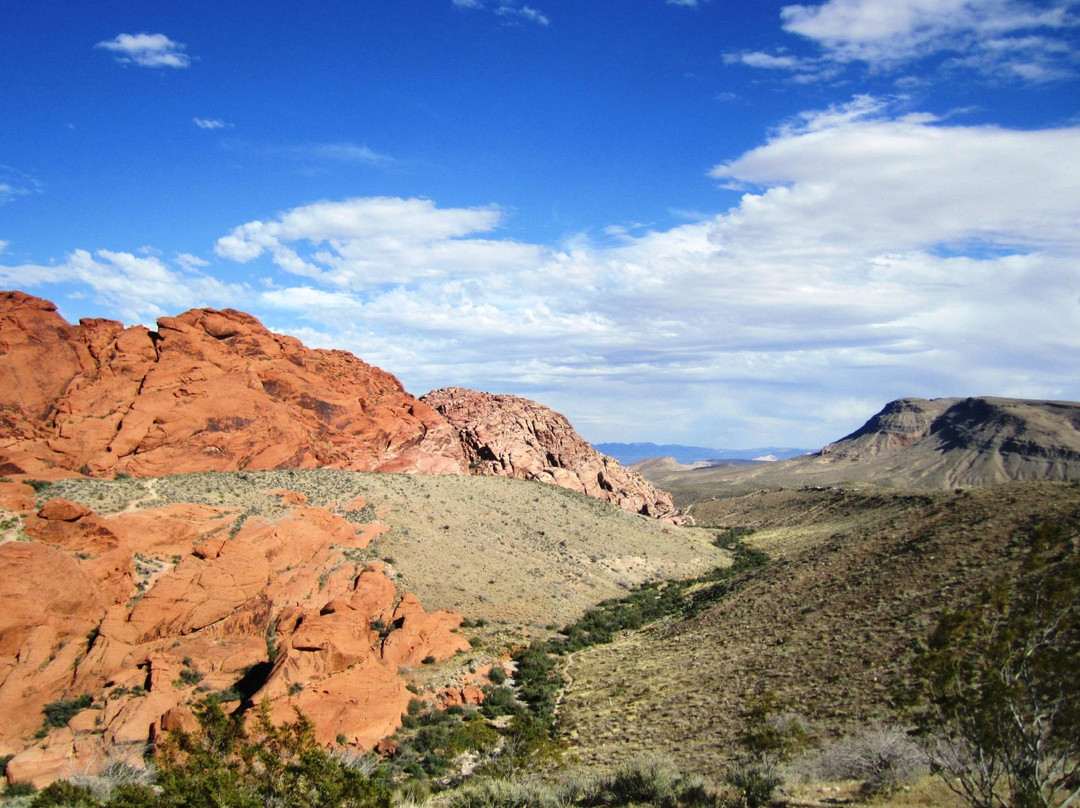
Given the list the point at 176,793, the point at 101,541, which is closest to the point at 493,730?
the point at 176,793

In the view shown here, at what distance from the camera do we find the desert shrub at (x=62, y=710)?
64.2 feet

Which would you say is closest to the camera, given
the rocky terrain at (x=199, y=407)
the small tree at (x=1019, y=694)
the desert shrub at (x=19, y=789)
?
the small tree at (x=1019, y=694)

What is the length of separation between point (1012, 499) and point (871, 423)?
181 metres

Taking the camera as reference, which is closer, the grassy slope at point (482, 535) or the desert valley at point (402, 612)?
the desert valley at point (402, 612)

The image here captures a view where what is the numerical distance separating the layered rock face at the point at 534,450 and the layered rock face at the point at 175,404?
6402 millimetres

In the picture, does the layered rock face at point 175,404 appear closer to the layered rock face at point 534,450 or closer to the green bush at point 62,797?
the layered rock face at point 534,450

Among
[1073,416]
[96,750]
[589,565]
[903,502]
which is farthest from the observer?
[1073,416]

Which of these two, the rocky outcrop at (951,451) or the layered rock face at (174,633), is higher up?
the rocky outcrop at (951,451)

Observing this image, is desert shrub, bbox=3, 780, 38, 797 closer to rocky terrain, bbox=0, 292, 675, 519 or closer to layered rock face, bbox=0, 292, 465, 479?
rocky terrain, bbox=0, 292, 675, 519

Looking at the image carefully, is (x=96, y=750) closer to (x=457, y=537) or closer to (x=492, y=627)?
(x=492, y=627)

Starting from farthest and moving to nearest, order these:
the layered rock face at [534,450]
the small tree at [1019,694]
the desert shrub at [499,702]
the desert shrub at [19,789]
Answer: the layered rock face at [534,450] → the desert shrub at [499,702] → the desert shrub at [19,789] → the small tree at [1019,694]

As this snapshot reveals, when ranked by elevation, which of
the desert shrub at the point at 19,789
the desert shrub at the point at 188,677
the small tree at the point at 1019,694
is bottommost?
the desert shrub at the point at 19,789

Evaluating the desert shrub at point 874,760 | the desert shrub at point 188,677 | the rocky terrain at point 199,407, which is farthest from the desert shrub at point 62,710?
the desert shrub at point 874,760

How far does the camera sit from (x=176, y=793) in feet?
36.5
